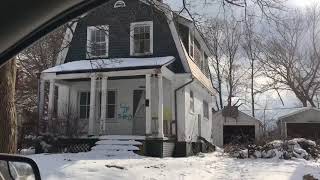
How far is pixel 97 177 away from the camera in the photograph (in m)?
11.2

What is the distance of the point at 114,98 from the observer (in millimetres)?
21578

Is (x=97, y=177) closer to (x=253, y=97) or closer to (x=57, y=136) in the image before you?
(x=57, y=136)

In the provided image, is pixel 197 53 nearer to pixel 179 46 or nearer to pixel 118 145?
pixel 179 46

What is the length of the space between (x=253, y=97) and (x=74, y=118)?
34767 mm

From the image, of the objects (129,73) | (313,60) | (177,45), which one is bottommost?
(129,73)

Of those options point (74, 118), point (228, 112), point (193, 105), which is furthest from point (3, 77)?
point (228, 112)

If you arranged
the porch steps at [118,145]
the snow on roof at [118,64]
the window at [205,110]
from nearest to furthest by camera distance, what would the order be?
the porch steps at [118,145]
the snow on roof at [118,64]
the window at [205,110]

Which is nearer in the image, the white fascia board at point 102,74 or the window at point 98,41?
the white fascia board at point 102,74

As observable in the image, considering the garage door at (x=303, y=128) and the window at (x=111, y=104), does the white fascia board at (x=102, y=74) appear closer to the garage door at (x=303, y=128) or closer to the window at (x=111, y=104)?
the window at (x=111, y=104)

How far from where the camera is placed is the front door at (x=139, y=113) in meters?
20.8

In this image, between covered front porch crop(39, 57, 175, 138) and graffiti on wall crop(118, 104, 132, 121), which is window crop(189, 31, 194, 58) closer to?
covered front porch crop(39, 57, 175, 138)

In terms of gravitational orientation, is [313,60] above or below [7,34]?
above

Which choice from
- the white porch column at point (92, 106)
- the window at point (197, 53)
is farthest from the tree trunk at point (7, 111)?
the window at point (197, 53)

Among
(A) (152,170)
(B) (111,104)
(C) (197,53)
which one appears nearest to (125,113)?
(B) (111,104)
